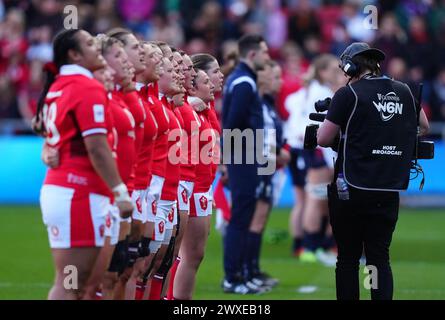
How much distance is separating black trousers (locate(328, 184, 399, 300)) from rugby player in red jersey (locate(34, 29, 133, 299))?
2.34 metres

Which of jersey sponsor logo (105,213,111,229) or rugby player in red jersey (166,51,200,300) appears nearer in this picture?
jersey sponsor logo (105,213,111,229)

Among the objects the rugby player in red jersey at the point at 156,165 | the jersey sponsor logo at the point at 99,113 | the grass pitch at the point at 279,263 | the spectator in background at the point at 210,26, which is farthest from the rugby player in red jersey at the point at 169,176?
the spectator in background at the point at 210,26

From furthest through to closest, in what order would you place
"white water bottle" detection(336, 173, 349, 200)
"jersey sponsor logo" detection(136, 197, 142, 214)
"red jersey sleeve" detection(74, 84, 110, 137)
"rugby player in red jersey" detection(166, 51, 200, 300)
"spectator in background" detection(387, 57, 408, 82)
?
"spectator in background" detection(387, 57, 408, 82)
"rugby player in red jersey" detection(166, 51, 200, 300)
"white water bottle" detection(336, 173, 349, 200)
"jersey sponsor logo" detection(136, 197, 142, 214)
"red jersey sleeve" detection(74, 84, 110, 137)

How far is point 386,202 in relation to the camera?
8883 mm

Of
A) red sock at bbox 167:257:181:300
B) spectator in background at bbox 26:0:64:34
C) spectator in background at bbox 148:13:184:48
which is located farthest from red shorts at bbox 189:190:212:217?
spectator in background at bbox 26:0:64:34

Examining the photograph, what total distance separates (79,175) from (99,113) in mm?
444

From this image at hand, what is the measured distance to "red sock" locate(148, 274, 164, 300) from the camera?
9.05 meters

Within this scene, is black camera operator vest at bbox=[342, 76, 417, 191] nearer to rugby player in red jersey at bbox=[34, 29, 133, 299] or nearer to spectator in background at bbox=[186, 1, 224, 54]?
rugby player in red jersey at bbox=[34, 29, 133, 299]

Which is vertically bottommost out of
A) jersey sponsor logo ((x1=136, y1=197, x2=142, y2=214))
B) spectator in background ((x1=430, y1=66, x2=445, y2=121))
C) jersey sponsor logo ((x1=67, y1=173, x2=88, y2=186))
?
jersey sponsor logo ((x1=136, y1=197, x2=142, y2=214))

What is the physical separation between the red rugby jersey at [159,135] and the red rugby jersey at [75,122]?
1.30 meters
